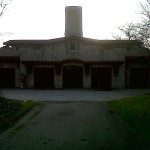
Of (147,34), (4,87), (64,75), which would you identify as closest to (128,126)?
(147,34)

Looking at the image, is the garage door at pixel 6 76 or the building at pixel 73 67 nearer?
the building at pixel 73 67

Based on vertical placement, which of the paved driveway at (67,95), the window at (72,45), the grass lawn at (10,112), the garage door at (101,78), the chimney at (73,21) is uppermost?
the chimney at (73,21)

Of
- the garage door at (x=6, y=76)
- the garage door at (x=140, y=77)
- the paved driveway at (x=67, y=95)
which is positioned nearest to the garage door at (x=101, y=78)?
the garage door at (x=140, y=77)

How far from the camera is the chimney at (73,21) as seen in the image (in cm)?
3984

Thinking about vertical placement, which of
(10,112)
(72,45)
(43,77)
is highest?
(72,45)

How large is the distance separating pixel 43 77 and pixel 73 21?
30.6 feet

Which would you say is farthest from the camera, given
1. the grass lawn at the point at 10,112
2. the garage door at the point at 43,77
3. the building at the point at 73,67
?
the garage door at the point at 43,77

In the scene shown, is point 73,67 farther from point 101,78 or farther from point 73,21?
point 73,21

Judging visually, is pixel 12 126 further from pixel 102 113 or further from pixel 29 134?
pixel 102 113

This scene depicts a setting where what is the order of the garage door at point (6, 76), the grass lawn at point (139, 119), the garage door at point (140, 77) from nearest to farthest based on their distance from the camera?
the grass lawn at point (139, 119), the garage door at point (6, 76), the garage door at point (140, 77)

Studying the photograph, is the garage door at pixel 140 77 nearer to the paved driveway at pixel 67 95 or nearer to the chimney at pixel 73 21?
the paved driveway at pixel 67 95

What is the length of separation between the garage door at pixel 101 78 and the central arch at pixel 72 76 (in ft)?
3.82

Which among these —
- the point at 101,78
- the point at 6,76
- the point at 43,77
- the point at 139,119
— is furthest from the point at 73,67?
the point at 139,119

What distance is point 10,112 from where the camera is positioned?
15.4 metres
